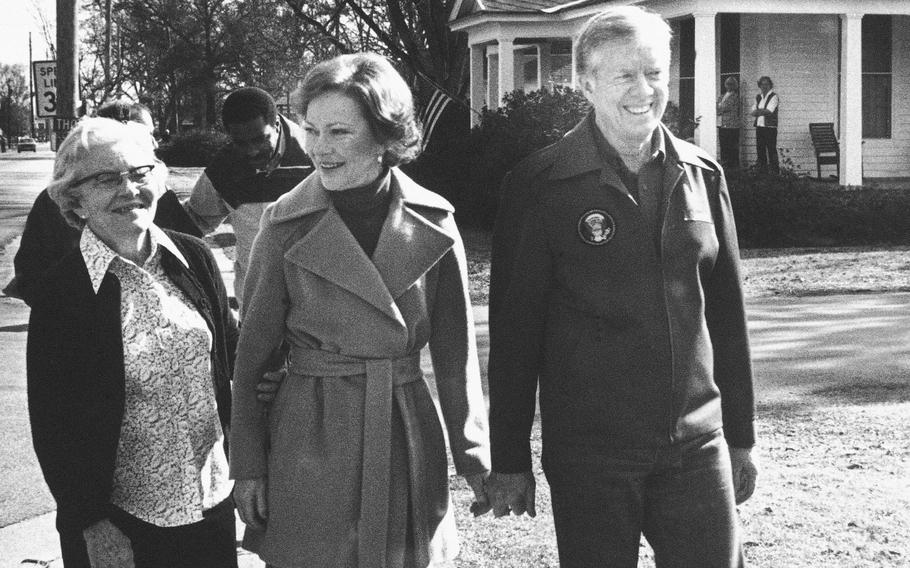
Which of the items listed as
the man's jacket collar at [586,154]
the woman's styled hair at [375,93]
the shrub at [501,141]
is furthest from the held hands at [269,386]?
the shrub at [501,141]

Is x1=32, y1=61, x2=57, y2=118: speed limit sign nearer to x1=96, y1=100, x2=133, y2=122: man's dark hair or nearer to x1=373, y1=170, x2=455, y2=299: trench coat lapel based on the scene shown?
x1=96, y1=100, x2=133, y2=122: man's dark hair

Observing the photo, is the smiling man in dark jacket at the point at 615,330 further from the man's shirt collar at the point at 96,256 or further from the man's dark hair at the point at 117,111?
the man's dark hair at the point at 117,111

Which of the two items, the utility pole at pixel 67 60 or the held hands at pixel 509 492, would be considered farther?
the utility pole at pixel 67 60

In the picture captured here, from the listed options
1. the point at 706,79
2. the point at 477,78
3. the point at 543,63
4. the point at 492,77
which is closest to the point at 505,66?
the point at 543,63

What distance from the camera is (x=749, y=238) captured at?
18.1 m

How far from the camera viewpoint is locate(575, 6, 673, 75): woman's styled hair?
3258mm

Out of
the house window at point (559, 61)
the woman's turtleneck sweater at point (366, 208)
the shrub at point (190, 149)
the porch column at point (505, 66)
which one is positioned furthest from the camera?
the shrub at point (190, 149)

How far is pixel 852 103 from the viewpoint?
20953 mm

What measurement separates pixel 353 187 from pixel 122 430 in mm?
875

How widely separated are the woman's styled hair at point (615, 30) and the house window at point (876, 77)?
817 inches

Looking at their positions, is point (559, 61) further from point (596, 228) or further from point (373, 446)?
point (373, 446)

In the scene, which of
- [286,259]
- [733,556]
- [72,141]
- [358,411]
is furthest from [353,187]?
[733,556]

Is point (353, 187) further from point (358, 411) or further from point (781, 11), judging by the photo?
point (781, 11)

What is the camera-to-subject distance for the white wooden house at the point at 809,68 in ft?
68.5
